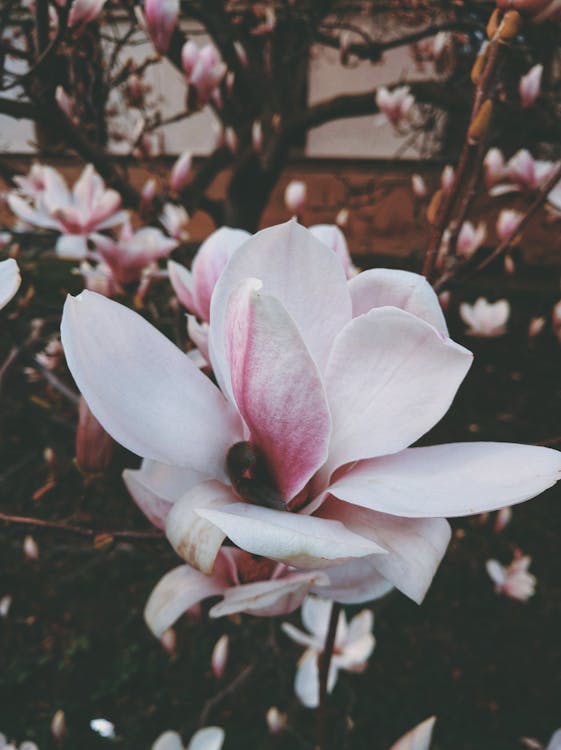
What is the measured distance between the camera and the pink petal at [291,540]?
312 millimetres

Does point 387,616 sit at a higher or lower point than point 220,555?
lower

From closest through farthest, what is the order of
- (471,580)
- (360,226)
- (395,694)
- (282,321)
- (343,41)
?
(282,321) → (395,694) → (471,580) → (343,41) → (360,226)

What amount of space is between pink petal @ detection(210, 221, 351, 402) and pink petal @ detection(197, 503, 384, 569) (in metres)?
0.10

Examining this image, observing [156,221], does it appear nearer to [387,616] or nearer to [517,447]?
[517,447]

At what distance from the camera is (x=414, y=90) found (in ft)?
9.61

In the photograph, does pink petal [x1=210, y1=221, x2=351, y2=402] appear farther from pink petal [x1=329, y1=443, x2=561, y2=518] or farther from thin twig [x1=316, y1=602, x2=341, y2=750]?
thin twig [x1=316, y1=602, x2=341, y2=750]

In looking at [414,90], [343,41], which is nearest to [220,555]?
[343,41]

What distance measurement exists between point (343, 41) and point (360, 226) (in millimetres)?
4274

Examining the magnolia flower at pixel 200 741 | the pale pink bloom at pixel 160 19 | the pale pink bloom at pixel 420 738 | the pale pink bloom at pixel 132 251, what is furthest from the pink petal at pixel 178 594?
the pale pink bloom at pixel 160 19

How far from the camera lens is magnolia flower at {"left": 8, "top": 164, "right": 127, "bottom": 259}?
1.29 m

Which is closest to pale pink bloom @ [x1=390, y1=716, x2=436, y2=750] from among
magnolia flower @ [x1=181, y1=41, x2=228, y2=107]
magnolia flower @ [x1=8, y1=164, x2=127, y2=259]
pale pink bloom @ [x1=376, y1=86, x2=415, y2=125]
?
magnolia flower @ [x1=8, y1=164, x2=127, y2=259]

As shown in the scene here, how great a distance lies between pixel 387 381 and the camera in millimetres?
371

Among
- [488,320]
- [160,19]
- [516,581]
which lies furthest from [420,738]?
[488,320]

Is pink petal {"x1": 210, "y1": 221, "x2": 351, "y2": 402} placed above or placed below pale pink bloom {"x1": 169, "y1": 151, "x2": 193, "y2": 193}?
above
